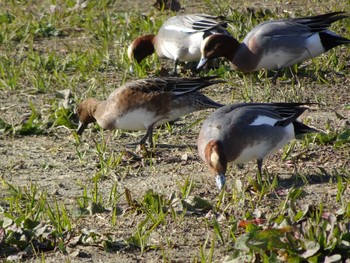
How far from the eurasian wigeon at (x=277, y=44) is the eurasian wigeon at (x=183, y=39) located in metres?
0.39

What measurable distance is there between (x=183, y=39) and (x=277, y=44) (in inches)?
41.2

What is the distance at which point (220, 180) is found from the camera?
549cm

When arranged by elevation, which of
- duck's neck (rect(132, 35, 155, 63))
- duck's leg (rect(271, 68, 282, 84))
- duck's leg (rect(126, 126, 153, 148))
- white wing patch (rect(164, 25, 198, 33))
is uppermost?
white wing patch (rect(164, 25, 198, 33))

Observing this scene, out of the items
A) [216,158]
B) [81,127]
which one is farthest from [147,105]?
[216,158]

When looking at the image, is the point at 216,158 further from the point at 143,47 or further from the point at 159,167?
the point at 143,47

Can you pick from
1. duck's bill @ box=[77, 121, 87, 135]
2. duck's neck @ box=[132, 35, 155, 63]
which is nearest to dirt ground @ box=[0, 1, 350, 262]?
duck's bill @ box=[77, 121, 87, 135]

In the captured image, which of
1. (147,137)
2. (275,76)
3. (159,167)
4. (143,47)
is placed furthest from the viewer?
(143,47)

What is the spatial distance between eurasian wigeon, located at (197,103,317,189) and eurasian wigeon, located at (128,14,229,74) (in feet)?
8.22

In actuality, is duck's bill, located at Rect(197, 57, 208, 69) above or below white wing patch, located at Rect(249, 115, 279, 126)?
below

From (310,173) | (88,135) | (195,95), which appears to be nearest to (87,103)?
(88,135)

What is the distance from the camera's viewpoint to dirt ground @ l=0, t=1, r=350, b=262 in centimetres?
498

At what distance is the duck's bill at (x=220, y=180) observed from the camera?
545cm

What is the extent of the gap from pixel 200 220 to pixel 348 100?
2.45 m

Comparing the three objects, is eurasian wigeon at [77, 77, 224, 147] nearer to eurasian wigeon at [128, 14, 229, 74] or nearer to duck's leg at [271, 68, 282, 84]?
duck's leg at [271, 68, 282, 84]
